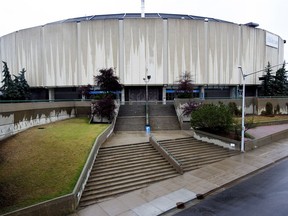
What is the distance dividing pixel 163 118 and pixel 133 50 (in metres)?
16.8

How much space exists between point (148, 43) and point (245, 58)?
21.4 metres

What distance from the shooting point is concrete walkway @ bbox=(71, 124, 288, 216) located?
995 cm

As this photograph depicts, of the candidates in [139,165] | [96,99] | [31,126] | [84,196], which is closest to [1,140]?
[31,126]

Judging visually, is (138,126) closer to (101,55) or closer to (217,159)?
(217,159)

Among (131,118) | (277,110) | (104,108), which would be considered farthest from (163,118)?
(277,110)

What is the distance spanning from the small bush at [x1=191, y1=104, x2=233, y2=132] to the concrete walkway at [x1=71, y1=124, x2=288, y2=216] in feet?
10.4

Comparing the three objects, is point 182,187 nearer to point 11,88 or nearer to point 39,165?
point 39,165

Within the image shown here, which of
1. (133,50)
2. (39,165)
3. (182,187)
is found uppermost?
(133,50)

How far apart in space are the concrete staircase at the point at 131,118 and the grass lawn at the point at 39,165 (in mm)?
8087

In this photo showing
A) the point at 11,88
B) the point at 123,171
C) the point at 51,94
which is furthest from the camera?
the point at 51,94

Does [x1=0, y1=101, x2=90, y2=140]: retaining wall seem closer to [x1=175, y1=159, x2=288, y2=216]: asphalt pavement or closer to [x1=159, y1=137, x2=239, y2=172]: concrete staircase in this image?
[x1=159, y1=137, x2=239, y2=172]: concrete staircase

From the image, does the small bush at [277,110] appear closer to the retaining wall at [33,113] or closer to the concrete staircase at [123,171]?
the concrete staircase at [123,171]

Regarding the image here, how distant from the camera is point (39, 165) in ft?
39.6

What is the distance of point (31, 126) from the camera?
21.0m
